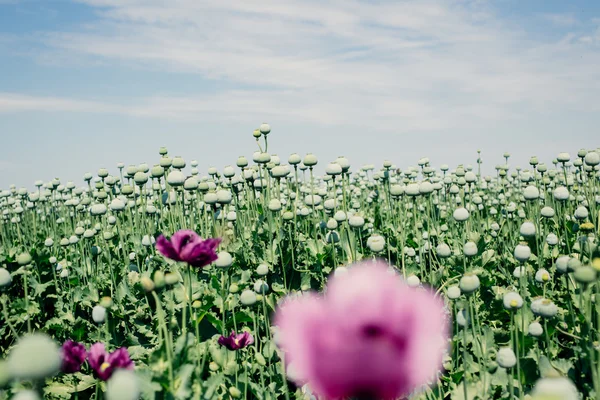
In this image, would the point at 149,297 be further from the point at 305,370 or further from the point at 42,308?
the point at 305,370

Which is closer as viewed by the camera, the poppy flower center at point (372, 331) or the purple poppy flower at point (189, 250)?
the poppy flower center at point (372, 331)

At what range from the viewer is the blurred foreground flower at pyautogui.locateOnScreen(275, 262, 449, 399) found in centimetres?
66

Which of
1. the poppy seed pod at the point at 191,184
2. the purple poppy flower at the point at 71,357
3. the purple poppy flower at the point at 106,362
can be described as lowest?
the purple poppy flower at the point at 71,357

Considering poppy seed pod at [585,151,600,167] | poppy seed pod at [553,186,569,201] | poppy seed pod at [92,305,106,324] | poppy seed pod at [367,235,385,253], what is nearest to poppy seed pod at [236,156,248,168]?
poppy seed pod at [367,235,385,253]

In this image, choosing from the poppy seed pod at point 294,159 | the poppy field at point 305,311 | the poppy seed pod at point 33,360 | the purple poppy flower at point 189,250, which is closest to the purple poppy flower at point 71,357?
the poppy field at point 305,311

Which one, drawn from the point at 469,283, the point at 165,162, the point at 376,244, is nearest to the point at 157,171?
the point at 165,162

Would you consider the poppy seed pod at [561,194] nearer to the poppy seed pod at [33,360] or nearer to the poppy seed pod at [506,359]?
the poppy seed pod at [506,359]

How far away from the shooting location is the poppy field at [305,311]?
695 millimetres

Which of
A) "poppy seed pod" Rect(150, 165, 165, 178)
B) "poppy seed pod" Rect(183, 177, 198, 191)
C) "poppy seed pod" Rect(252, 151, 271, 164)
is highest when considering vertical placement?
"poppy seed pod" Rect(252, 151, 271, 164)

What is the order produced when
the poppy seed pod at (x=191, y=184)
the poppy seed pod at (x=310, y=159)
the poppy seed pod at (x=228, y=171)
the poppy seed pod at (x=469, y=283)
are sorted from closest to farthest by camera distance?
the poppy seed pod at (x=469, y=283) < the poppy seed pod at (x=191, y=184) < the poppy seed pod at (x=310, y=159) < the poppy seed pod at (x=228, y=171)

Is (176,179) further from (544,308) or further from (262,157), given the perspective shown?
(544,308)

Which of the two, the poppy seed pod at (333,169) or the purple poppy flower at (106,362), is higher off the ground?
the poppy seed pod at (333,169)

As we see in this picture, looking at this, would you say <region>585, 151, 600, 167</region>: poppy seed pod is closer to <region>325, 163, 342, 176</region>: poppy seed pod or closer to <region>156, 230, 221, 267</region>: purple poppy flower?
<region>325, 163, 342, 176</region>: poppy seed pod

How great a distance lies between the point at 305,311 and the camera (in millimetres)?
716
